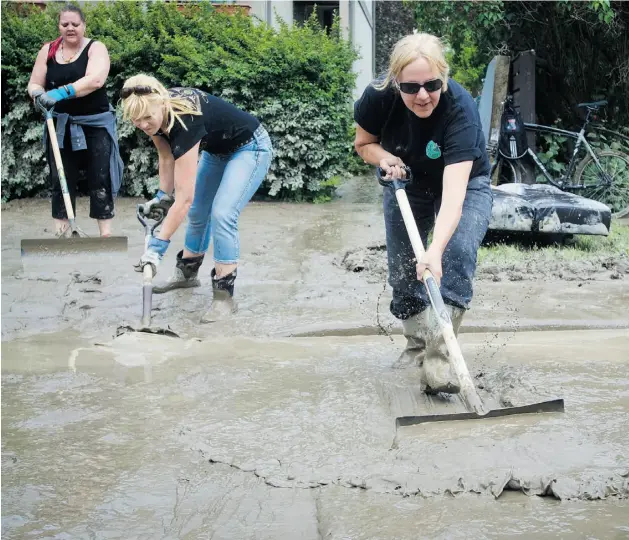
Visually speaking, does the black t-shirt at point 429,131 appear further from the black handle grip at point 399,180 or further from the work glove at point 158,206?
the work glove at point 158,206

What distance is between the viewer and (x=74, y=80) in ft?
23.0

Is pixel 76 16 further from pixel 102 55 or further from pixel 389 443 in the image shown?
pixel 389 443

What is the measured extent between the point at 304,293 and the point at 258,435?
2594 millimetres

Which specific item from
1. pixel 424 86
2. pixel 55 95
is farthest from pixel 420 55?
pixel 55 95

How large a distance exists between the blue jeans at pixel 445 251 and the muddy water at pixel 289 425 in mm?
439

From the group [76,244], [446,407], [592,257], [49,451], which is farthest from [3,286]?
[592,257]

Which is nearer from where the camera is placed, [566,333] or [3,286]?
[566,333]

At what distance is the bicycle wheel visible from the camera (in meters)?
9.75

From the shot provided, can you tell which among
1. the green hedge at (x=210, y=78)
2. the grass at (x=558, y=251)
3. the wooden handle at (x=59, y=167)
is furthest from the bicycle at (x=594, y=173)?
the wooden handle at (x=59, y=167)

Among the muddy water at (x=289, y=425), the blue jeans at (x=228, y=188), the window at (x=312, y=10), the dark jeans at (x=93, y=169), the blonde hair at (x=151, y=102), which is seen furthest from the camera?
the window at (x=312, y=10)

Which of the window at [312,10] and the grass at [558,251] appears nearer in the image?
the grass at [558,251]

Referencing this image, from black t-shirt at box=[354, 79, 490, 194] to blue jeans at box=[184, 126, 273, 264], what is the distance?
62.6 inches

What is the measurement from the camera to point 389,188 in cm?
430

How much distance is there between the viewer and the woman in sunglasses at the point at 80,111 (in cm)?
691
